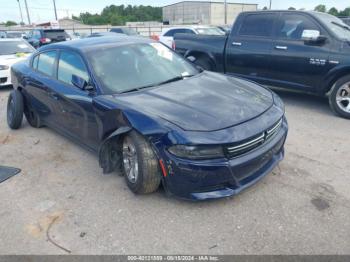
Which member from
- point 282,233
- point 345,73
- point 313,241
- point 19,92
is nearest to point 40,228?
point 282,233

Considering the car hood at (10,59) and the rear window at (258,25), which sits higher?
the rear window at (258,25)

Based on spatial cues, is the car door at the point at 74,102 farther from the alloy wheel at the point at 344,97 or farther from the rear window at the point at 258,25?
the alloy wheel at the point at 344,97

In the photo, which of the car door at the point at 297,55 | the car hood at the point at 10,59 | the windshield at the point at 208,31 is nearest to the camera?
the car door at the point at 297,55

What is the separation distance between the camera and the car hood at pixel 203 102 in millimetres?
2875

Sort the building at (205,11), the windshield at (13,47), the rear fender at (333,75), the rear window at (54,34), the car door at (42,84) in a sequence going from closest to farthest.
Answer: the car door at (42,84)
the rear fender at (333,75)
the windshield at (13,47)
the rear window at (54,34)
the building at (205,11)

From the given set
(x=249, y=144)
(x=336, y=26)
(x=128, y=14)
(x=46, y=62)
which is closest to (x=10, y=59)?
(x=46, y=62)

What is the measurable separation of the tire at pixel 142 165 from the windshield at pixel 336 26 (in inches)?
173

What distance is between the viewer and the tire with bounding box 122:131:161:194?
2.97m

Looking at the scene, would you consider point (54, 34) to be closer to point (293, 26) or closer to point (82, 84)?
point (293, 26)

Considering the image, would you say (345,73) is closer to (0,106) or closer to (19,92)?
(19,92)

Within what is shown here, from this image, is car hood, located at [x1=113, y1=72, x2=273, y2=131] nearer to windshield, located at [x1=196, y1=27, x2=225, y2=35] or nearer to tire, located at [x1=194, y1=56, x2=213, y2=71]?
tire, located at [x1=194, y1=56, x2=213, y2=71]

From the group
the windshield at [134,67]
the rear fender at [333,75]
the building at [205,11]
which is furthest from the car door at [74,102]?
the building at [205,11]

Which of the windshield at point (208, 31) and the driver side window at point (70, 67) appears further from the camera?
the windshield at point (208, 31)

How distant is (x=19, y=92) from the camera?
5.53 meters
